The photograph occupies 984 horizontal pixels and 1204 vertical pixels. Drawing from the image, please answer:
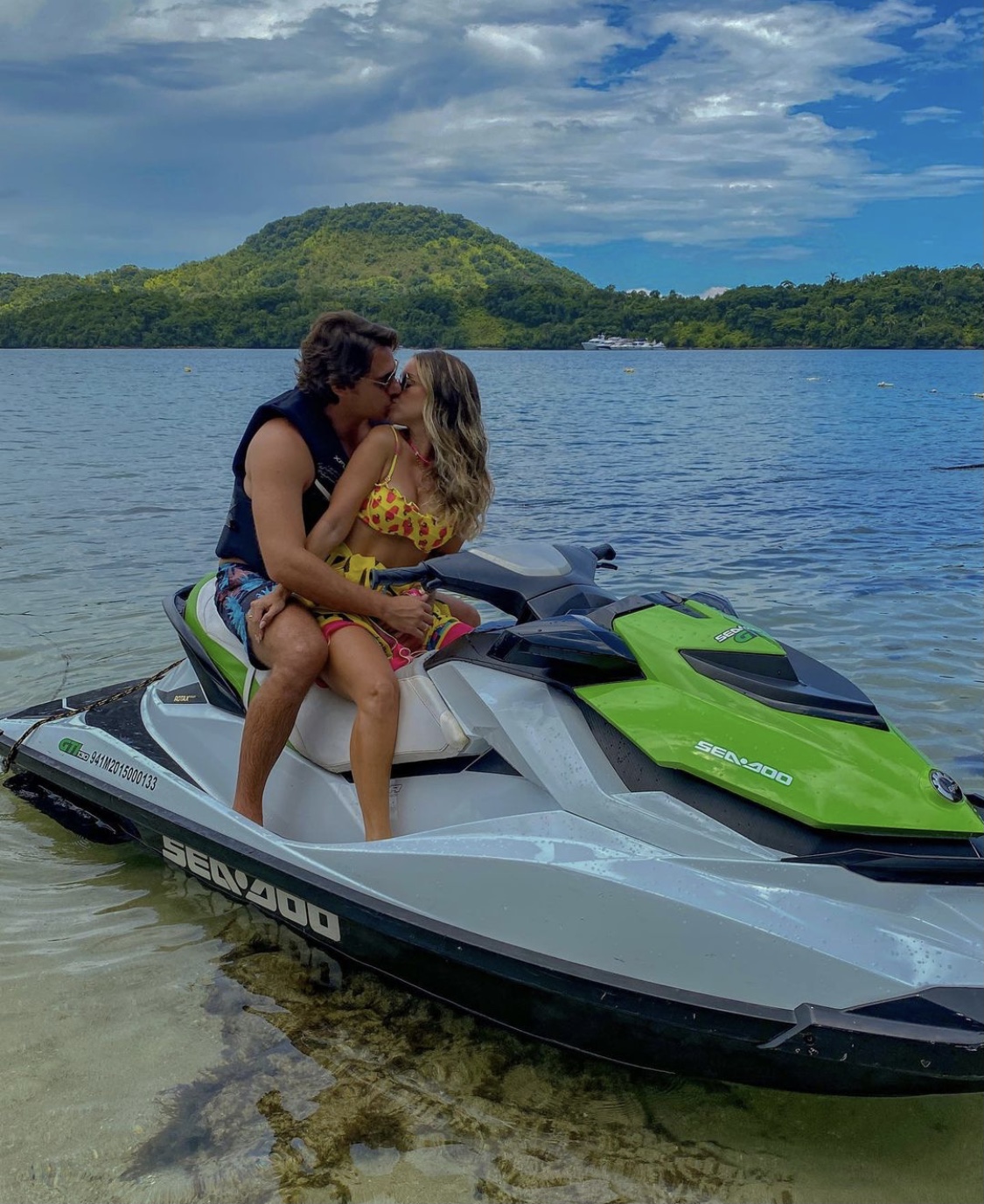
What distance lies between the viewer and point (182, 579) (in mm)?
8898

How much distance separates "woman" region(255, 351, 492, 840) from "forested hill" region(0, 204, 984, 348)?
85622mm

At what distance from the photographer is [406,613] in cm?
300

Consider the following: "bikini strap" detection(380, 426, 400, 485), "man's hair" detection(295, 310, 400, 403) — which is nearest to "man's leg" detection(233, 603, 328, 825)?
"bikini strap" detection(380, 426, 400, 485)

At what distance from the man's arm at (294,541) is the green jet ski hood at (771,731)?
2.18 ft

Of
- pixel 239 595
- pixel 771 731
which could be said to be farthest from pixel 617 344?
pixel 771 731

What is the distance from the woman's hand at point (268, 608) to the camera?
302 cm

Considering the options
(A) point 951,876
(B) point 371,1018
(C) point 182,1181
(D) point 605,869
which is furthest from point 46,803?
(A) point 951,876

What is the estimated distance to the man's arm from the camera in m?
2.97

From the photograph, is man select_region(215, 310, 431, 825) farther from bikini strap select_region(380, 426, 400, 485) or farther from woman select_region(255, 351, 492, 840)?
bikini strap select_region(380, 426, 400, 485)

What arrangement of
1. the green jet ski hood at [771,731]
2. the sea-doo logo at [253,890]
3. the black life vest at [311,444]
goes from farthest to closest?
1. the black life vest at [311,444]
2. the sea-doo logo at [253,890]
3. the green jet ski hood at [771,731]

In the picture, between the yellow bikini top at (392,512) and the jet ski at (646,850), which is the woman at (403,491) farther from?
the jet ski at (646,850)

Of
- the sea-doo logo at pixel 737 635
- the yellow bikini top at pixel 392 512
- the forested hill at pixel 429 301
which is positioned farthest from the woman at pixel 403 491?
the forested hill at pixel 429 301

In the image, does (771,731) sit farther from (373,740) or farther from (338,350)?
(338,350)

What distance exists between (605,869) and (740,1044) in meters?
0.43
